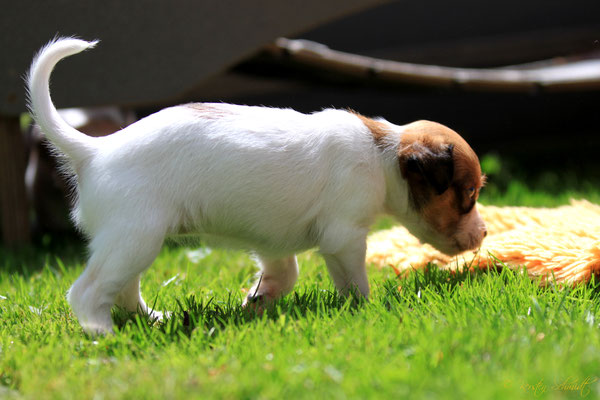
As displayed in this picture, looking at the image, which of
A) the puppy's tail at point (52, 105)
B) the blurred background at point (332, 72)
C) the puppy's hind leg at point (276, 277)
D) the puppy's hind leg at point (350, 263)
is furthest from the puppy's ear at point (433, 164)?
the blurred background at point (332, 72)

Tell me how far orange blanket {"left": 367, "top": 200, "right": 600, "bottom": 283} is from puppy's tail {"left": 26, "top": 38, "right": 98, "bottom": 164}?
1.49m

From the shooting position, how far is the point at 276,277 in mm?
2723

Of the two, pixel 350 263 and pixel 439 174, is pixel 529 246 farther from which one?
pixel 350 263

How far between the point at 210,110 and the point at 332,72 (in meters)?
2.47

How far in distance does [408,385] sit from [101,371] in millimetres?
840

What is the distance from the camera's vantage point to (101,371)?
5.94ft

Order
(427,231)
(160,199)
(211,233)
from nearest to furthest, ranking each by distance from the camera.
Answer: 1. (160,199)
2. (211,233)
3. (427,231)

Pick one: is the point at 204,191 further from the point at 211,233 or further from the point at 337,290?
the point at 337,290

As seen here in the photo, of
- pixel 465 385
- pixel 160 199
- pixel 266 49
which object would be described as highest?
pixel 266 49

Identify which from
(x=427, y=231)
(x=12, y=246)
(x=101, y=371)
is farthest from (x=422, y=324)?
(x=12, y=246)

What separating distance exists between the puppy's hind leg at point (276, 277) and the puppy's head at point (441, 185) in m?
0.52

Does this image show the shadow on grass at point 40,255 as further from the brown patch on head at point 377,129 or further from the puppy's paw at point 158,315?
the brown patch on head at point 377,129

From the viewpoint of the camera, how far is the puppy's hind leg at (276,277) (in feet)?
8.81

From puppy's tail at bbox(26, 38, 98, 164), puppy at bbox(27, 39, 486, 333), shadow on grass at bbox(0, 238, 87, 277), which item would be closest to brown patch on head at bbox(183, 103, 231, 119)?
puppy at bbox(27, 39, 486, 333)
